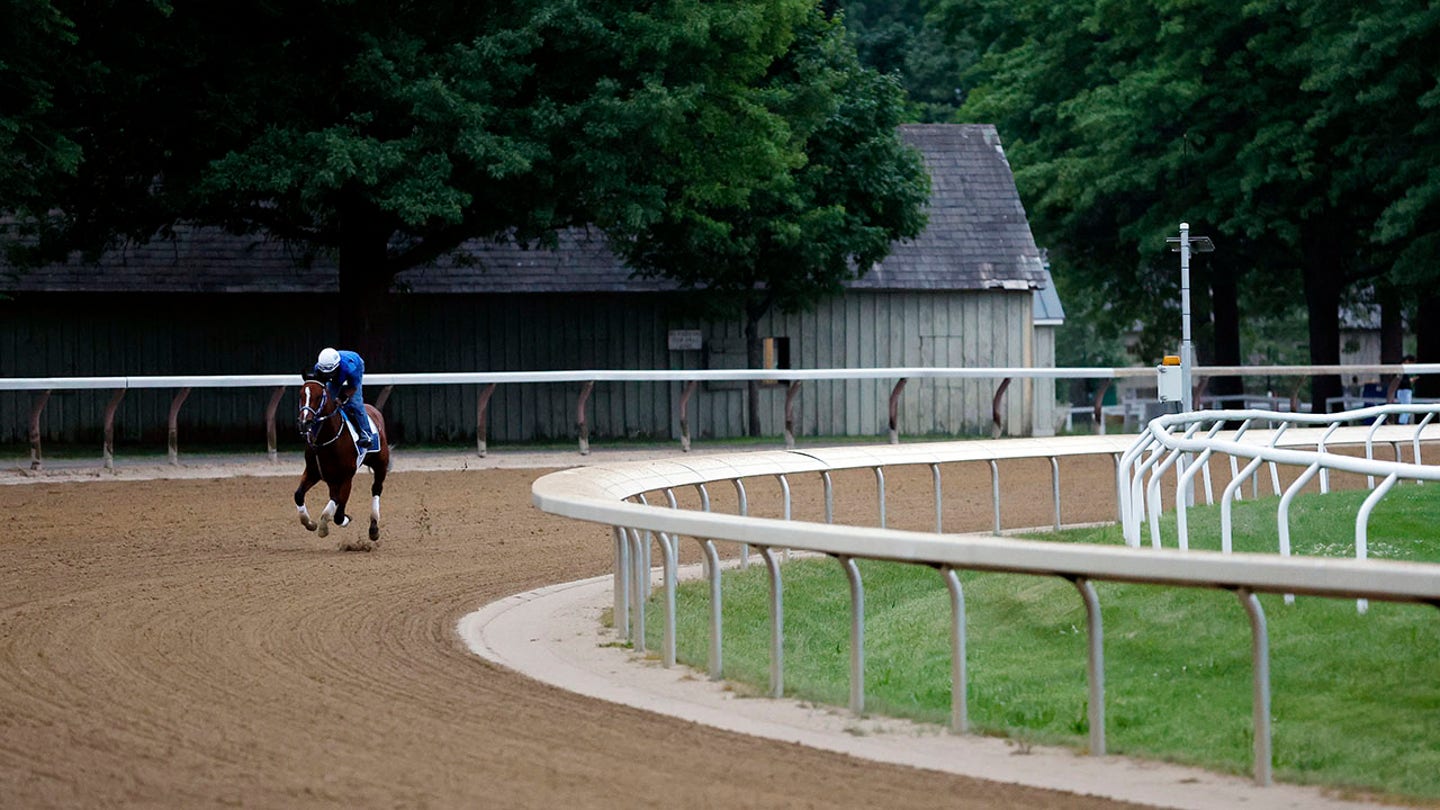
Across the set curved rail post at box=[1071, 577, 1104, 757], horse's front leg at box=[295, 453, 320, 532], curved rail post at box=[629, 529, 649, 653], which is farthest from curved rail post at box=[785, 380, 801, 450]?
curved rail post at box=[1071, 577, 1104, 757]

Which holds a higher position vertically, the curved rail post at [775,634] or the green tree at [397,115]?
the green tree at [397,115]

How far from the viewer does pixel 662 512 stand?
8.46m

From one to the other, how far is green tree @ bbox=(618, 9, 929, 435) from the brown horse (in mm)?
13409

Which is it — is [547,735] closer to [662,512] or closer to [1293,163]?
[662,512]

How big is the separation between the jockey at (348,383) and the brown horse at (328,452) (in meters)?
0.07

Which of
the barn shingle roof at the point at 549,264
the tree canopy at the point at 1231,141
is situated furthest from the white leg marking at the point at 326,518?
the tree canopy at the point at 1231,141

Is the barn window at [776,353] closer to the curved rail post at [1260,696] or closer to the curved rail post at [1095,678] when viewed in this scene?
the curved rail post at [1095,678]

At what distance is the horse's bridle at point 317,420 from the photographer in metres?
14.5

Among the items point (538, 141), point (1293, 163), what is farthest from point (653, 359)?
point (1293, 163)

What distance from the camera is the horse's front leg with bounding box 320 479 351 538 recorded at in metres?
14.6

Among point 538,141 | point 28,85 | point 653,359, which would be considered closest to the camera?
point 28,85

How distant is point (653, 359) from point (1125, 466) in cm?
2055

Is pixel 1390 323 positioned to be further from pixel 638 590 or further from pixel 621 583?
pixel 638 590

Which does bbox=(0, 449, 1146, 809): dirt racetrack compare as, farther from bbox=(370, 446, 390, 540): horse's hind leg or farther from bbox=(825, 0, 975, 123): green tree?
bbox=(825, 0, 975, 123): green tree
